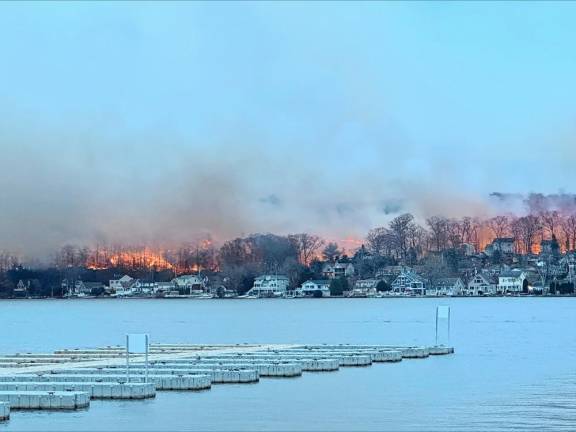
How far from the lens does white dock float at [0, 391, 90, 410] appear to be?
32.8 m

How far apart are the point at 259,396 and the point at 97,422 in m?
7.74

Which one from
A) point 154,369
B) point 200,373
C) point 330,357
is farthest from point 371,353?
point 154,369

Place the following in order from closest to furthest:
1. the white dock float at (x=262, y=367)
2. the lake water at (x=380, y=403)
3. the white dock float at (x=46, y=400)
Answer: the lake water at (x=380, y=403) < the white dock float at (x=46, y=400) < the white dock float at (x=262, y=367)

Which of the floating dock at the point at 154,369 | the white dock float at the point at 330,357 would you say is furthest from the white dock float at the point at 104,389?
the white dock float at the point at 330,357

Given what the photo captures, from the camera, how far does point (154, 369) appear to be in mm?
40875

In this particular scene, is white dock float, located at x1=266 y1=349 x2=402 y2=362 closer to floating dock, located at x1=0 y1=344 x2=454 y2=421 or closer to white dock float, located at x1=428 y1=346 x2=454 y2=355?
floating dock, located at x1=0 y1=344 x2=454 y2=421

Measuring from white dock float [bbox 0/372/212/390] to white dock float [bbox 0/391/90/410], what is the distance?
4.15 metres

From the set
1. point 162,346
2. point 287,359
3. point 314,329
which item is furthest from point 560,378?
point 314,329

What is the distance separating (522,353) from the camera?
2645 inches

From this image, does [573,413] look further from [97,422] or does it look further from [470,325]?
[470,325]

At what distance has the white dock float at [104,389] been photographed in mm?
34750

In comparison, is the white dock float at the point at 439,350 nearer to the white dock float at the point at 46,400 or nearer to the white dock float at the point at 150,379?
the white dock float at the point at 150,379

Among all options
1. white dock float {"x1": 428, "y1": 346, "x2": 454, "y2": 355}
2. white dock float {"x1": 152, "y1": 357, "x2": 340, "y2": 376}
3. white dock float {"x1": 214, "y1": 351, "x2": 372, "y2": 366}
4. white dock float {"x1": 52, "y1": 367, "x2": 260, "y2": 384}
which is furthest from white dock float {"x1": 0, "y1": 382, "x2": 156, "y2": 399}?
white dock float {"x1": 428, "y1": 346, "x2": 454, "y2": 355}

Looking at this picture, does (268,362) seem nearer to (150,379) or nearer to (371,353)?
(150,379)
